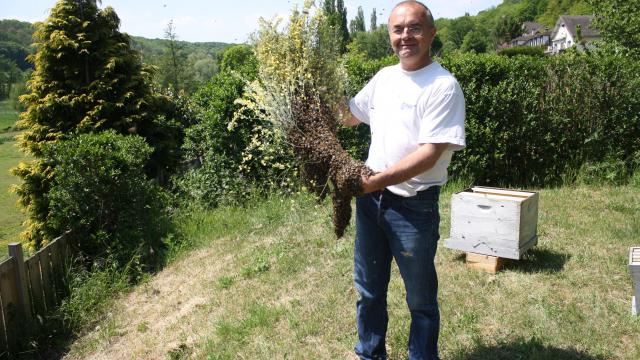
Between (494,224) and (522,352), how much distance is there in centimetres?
141

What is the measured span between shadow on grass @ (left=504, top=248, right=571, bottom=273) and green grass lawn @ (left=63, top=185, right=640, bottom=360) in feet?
0.06

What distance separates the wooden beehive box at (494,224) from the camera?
427 centimetres

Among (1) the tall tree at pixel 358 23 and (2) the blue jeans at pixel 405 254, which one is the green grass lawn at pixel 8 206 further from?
(1) the tall tree at pixel 358 23

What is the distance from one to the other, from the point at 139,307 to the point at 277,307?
77.4 inches

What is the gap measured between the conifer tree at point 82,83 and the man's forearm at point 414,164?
698 centimetres

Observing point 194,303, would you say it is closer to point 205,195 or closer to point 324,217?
point 324,217

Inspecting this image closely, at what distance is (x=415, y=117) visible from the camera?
241 centimetres

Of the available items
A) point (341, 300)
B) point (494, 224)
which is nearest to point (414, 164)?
point (341, 300)

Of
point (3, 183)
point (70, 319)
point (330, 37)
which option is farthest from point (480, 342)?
point (3, 183)

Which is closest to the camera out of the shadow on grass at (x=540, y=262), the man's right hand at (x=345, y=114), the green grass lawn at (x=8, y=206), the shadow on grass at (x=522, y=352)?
the man's right hand at (x=345, y=114)

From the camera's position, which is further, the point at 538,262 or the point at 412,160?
the point at 538,262

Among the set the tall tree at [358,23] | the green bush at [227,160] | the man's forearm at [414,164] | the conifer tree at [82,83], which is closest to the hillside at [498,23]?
the tall tree at [358,23]

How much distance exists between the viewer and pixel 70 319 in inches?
208

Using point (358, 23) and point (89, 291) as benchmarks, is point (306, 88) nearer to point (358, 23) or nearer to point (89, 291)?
point (89, 291)
